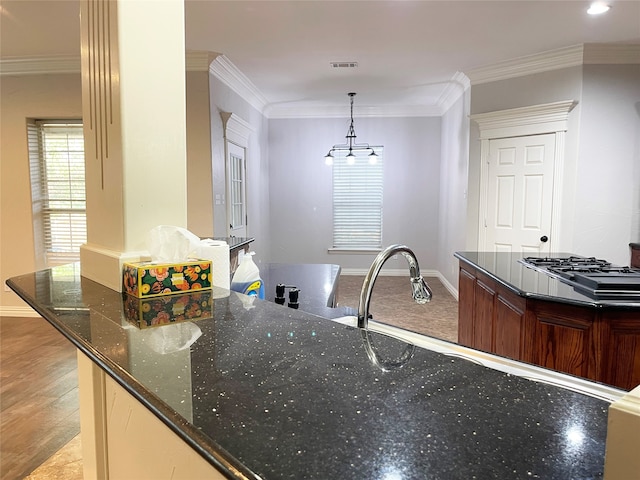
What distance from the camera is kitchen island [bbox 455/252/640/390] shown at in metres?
1.87

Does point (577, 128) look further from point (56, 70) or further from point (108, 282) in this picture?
point (56, 70)

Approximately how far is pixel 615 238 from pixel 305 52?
3538mm

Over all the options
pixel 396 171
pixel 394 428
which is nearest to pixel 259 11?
pixel 394 428

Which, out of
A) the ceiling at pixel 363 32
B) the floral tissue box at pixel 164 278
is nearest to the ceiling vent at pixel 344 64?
the ceiling at pixel 363 32

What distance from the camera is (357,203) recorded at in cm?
750

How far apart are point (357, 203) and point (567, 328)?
564cm

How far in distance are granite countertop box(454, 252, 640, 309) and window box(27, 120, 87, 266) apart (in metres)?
4.15

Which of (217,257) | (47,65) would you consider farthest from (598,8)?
(47,65)

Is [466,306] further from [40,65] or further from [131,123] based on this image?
[40,65]

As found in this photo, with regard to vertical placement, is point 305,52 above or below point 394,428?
above

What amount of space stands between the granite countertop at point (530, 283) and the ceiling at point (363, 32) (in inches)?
73.5

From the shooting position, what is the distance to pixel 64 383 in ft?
10.1

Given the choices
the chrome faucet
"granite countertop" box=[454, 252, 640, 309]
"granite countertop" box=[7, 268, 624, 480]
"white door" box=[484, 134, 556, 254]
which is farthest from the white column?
"white door" box=[484, 134, 556, 254]

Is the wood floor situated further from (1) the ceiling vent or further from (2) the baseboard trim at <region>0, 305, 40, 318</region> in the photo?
(1) the ceiling vent
